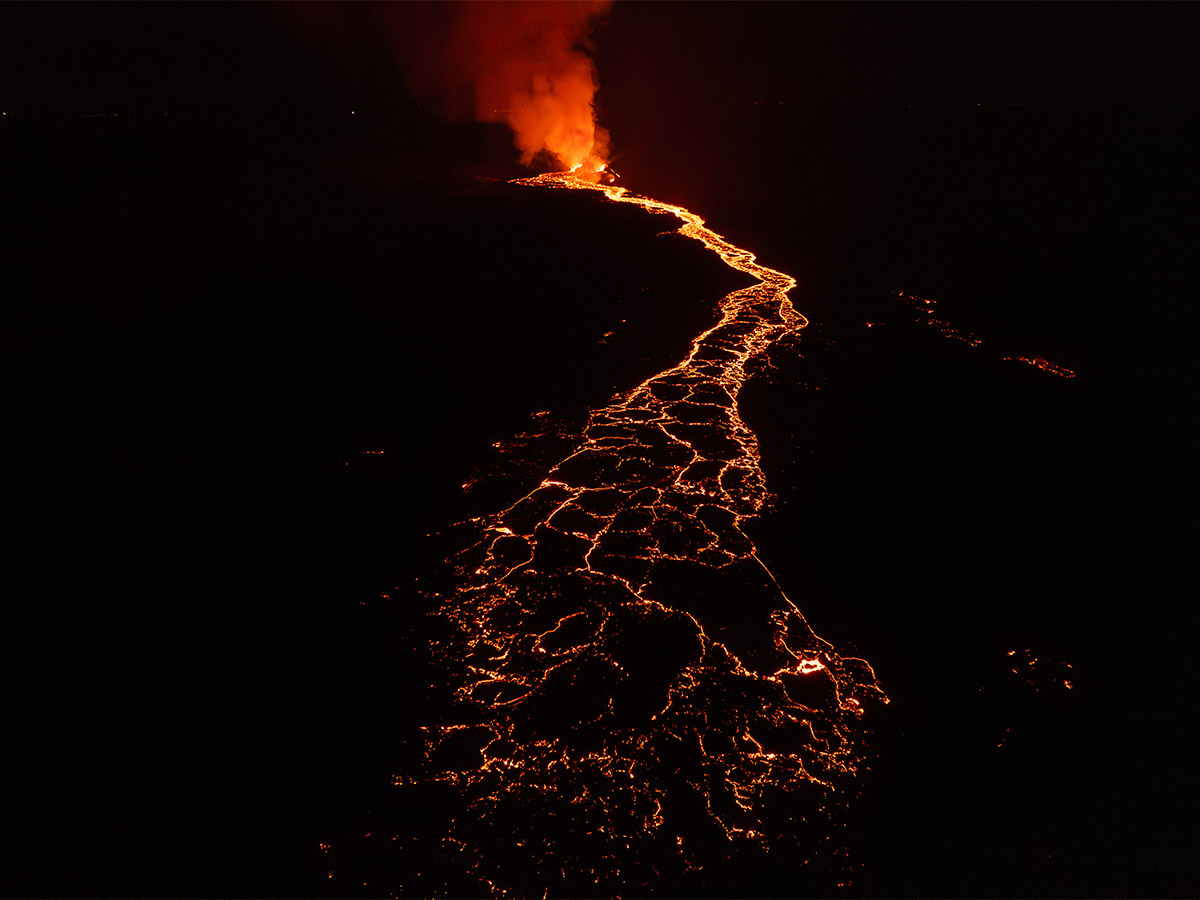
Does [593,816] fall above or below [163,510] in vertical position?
below

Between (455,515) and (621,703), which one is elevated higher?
(455,515)

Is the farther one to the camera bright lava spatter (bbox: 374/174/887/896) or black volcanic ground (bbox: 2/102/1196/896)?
black volcanic ground (bbox: 2/102/1196/896)

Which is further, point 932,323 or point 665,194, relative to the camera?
point 665,194

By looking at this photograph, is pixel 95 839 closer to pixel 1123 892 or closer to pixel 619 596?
pixel 619 596

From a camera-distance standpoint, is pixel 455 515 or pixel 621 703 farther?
pixel 455 515

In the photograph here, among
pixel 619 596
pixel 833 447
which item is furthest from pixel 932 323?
pixel 619 596
